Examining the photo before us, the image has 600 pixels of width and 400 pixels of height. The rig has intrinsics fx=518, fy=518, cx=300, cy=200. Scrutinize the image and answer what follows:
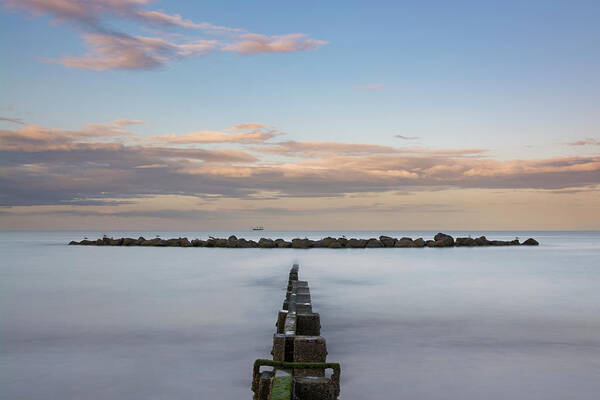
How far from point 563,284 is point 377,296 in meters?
9.14

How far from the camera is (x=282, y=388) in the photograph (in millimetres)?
3434

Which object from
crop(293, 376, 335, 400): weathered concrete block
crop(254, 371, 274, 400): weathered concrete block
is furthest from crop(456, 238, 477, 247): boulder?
crop(293, 376, 335, 400): weathered concrete block

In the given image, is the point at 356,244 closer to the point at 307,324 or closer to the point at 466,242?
the point at 466,242

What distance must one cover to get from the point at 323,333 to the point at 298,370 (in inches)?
239

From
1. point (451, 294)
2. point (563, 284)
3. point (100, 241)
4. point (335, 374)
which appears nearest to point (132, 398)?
point (335, 374)

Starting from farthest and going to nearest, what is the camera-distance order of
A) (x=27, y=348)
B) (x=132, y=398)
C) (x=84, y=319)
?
(x=84, y=319) < (x=27, y=348) < (x=132, y=398)

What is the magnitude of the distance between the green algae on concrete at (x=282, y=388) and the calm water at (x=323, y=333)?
302cm

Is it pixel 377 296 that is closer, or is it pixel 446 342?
pixel 446 342

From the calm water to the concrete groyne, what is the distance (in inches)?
87.2

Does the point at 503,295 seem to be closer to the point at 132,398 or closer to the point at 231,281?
the point at 231,281

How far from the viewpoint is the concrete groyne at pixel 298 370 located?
11.5 feet

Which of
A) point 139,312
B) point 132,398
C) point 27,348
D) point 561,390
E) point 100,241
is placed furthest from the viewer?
point 100,241

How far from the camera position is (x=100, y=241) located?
5766cm

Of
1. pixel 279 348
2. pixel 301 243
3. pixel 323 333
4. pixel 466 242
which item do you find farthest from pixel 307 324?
pixel 466 242
